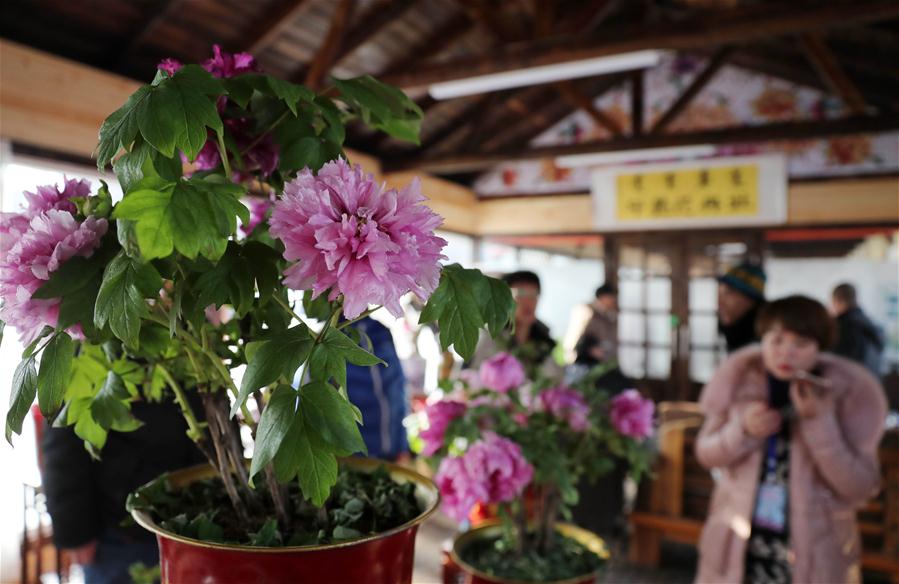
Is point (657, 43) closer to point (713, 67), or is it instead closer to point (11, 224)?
point (713, 67)

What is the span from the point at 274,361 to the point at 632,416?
2.77ft

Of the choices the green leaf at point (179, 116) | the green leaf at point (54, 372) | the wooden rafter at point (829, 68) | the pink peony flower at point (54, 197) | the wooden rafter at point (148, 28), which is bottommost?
the green leaf at point (54, 372)

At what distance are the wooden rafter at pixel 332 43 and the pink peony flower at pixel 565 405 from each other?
9.57 ft

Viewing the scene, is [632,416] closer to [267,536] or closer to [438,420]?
[438,420]

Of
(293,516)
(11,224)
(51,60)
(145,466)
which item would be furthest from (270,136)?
(51,60)

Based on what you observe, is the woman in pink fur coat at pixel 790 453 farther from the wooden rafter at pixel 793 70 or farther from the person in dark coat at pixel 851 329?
the wooden rafter at pixel 793 70

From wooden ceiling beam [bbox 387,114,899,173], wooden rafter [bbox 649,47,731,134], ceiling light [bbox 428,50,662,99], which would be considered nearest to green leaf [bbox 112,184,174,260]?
ceiling light [bbox 428,50,662,99]

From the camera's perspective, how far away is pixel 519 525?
3.67 ft

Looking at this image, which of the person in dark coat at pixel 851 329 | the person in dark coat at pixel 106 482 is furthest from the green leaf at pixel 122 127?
the person in dark coat at pixel 851 329

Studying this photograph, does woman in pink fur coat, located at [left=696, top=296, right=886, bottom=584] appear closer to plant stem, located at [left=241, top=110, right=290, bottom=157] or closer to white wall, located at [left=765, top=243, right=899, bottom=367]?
plant stem, located at [left=241, top=110, right=290, bottom=157]

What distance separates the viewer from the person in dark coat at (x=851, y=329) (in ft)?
13.2

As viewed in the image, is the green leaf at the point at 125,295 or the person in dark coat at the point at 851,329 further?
the person in dark coat at the point at 851,329

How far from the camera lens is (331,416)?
432mm

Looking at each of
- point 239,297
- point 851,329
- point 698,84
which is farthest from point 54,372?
point 698,84
